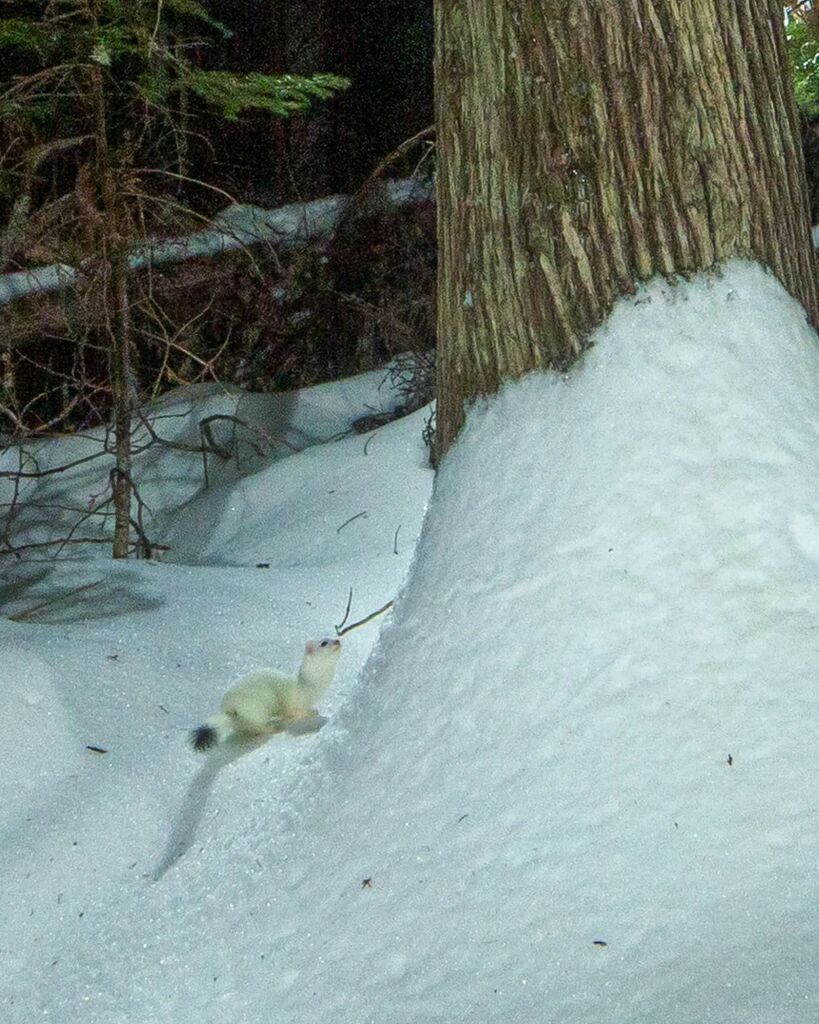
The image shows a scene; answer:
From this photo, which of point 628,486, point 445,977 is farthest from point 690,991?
point 628,486

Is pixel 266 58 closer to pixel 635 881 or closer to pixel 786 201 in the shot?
pixel 786 201

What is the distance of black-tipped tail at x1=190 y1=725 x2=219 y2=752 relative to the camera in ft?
9.28

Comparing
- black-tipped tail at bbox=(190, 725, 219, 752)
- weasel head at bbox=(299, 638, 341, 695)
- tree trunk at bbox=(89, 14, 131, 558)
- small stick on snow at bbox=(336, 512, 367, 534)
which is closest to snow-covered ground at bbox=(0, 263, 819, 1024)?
black-tipped tail at bbox=(190, 725, 219, 752)

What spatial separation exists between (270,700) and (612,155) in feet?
5.23

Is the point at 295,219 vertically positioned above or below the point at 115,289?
above

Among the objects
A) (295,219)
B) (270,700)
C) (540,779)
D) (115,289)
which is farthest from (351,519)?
(295,219)

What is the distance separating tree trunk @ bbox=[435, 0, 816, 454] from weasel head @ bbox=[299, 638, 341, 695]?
942 millimetres

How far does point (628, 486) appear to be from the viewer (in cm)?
221

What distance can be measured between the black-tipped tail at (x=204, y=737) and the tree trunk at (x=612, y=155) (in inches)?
47.1

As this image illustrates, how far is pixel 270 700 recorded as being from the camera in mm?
2867

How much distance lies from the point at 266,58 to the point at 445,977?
8.39 meters

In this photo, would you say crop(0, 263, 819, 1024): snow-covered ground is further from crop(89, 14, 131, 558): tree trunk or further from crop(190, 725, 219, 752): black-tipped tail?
crop(89, 14, 131, 558): tree trunk

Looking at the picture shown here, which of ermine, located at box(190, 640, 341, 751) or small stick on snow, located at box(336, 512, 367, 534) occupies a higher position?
ermine, located at box(190, 640, 341, 751)

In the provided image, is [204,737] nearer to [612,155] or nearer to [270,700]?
[270,700]
